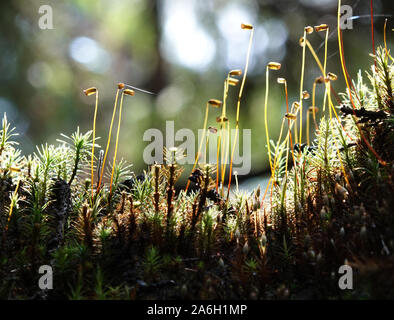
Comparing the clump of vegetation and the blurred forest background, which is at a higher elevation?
the blurred forest background

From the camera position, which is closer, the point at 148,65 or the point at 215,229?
the point at 215,229

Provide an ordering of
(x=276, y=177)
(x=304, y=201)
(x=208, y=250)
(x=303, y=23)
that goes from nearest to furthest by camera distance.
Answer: (x=208, y=250) → (x=304, y=201) → (x=276, y=177) → (x=303, y=23)

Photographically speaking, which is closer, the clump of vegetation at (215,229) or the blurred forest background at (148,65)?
the clump of vegetation at (215,229)

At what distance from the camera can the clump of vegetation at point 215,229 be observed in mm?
1161

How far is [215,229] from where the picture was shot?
4.76ft

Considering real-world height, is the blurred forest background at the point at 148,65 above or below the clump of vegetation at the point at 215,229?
above

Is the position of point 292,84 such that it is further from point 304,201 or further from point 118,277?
point 118,277

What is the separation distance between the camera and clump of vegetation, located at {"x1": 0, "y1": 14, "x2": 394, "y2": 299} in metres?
1.16

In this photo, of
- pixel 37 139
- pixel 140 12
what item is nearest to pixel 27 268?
pixel 140 12

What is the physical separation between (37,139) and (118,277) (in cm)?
600

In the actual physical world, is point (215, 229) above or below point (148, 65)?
below

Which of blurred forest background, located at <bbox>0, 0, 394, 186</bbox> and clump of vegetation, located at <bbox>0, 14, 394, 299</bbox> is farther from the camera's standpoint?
blurred forest background, located at <bbox>0, 0, 394, 186</bbox>

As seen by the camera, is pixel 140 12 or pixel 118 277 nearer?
pixel 118 277

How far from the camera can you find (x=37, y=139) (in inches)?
255
